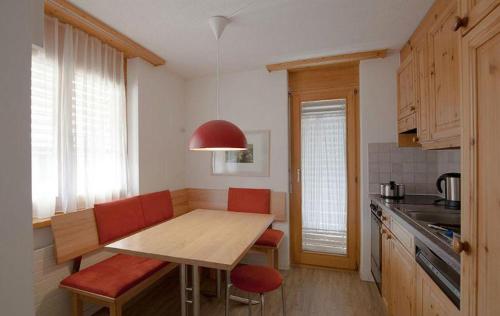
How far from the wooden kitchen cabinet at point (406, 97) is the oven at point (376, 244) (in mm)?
853

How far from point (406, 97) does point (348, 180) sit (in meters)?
1.11

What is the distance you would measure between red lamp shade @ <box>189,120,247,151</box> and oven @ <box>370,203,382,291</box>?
154cm

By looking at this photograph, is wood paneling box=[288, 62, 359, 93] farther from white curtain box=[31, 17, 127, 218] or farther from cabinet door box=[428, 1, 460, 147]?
white curtain box=[31, 17, 127, 218]

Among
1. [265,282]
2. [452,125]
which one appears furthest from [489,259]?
[265,282]

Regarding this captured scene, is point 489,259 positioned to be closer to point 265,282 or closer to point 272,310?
point 265,282

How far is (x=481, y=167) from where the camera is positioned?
752 millimetres

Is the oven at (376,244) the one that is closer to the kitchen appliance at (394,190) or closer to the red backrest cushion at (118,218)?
the kitchen appliance at (394,190)

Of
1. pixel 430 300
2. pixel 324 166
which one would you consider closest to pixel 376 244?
pixel 324 166

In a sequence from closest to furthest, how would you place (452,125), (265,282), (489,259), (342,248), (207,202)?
(489,259) → (452,125) → (265,282) → (342,248) → (207,202)

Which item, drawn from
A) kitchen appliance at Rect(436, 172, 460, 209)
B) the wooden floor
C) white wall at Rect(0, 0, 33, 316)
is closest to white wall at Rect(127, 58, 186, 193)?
the wooden floor

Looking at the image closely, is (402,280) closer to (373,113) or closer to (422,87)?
(422,87)

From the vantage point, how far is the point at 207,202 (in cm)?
331

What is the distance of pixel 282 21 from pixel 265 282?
2.09 metres

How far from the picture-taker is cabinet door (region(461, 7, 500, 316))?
0.70 metres
